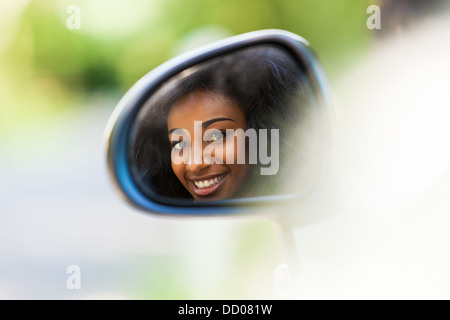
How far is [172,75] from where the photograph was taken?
97cm

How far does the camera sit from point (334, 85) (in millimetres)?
4328

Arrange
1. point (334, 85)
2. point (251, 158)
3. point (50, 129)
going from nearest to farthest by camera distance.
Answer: point (251, 158) → point (334, 85) → point (50, 129)

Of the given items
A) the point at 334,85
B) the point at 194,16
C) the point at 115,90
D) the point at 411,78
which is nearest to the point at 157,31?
the point at 194,16

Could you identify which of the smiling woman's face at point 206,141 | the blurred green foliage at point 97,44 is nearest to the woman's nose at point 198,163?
the smiling woman's face at point 206,141

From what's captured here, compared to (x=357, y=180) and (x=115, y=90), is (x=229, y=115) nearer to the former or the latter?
(x=357, y=180)

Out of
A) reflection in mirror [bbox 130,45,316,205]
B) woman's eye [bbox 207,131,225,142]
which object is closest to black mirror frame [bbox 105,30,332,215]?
reflection in mirror [bbox 130,45,316,205]

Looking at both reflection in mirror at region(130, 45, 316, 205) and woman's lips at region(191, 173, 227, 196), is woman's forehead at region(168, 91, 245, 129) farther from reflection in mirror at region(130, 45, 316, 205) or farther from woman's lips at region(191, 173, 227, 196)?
woman's lips at region(191, 173, 227, 196)

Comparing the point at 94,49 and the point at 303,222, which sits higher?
the point at 94,49

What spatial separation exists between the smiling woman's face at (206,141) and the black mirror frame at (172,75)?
0.15 ft

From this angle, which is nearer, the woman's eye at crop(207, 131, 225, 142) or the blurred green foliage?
the woman's eye at crop(207, 131, 225, 142)

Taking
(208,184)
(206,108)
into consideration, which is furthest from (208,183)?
Result: (206,108)

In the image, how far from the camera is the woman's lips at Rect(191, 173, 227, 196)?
Answer: 38.1 inches

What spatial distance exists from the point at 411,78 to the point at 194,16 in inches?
170

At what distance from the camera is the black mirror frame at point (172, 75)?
88 cm
